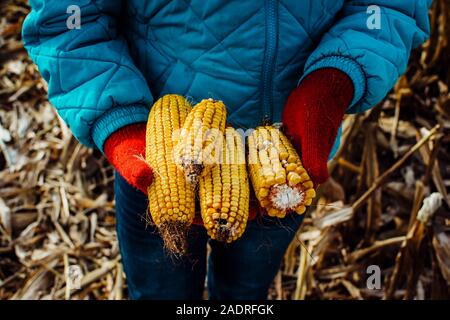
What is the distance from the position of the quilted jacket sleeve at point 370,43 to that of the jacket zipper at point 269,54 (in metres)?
0.09

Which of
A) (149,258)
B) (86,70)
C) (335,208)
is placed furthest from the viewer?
(335,208)

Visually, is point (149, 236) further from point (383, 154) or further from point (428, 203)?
point (383, 154)

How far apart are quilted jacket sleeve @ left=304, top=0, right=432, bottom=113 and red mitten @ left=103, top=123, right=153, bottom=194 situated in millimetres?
430

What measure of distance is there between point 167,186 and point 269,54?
1.39ft

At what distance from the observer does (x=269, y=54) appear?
1.29 meters

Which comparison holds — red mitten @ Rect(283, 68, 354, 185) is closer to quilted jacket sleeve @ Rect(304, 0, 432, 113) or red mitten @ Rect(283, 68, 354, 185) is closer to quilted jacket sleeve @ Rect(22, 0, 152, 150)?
quilted jacket sleeve @ Rect(304, 0, 432, 113)

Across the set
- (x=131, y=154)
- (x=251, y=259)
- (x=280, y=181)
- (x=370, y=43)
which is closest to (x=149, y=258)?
(x=251, y=259)

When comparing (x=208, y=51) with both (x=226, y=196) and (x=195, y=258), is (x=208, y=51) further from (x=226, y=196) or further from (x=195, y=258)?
(x=195, y=258)

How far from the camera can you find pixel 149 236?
60.1 inches

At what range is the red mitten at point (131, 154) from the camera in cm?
110

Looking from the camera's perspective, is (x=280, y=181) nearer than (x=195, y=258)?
Yes

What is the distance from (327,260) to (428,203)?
2.33 feet

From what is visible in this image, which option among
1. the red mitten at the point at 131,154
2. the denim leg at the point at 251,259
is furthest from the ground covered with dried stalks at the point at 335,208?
the red mitten at the point at 131,154

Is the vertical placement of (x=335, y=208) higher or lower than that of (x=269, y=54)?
lower
